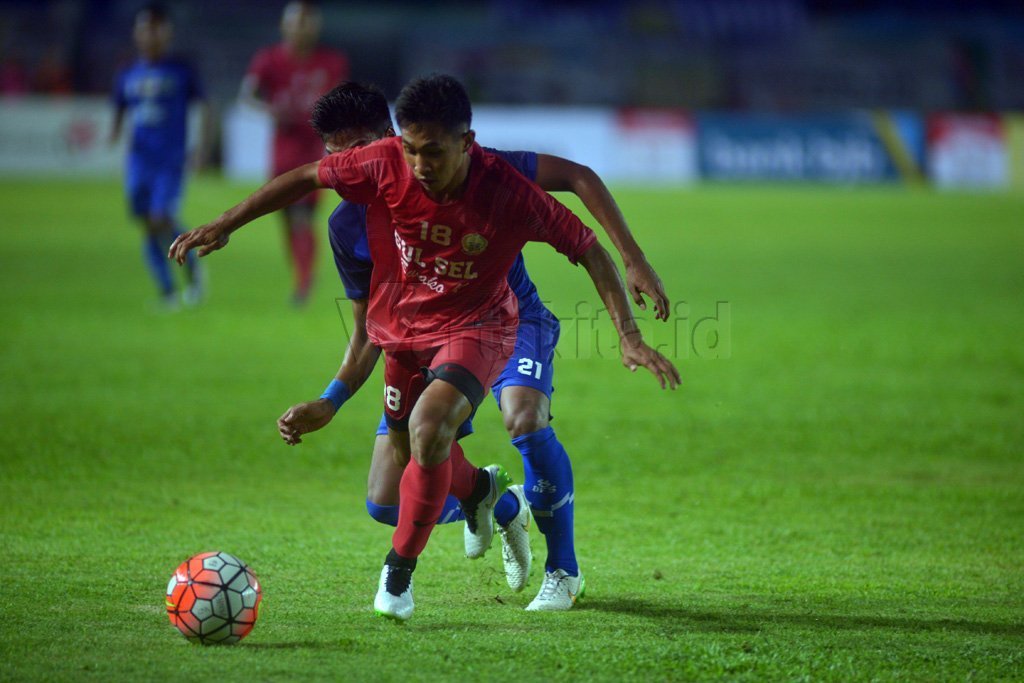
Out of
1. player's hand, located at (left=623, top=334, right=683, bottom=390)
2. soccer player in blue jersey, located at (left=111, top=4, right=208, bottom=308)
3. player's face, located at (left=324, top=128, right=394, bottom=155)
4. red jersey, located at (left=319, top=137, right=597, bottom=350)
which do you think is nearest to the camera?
player's hand, located at (left=623, top=334, right=683, bottom=390)

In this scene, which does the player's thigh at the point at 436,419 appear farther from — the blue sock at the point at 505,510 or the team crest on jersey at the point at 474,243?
the blue sock at the point at 505,510

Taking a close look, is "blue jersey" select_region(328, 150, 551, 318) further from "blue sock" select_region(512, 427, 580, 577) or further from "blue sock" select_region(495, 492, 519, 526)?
"blue sock" select_region(495, 492, 519, 526)

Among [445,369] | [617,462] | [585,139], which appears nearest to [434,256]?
[445,369]

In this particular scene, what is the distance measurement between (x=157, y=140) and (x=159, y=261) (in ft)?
3.71

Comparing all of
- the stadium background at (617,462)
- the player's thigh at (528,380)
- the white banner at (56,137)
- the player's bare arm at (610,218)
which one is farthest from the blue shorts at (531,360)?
the white banner at (56,137)

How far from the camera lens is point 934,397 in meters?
8.76

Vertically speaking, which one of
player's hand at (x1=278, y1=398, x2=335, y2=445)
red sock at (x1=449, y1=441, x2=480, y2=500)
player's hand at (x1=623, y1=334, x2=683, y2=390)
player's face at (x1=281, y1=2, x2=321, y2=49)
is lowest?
red sock at (x1=449, y1=441, x2=480, y2=500)

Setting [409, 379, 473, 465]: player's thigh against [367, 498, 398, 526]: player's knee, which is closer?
[409, 379, 473, 465]: player's thigh

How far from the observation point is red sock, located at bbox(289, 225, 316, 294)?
12234 millimetres

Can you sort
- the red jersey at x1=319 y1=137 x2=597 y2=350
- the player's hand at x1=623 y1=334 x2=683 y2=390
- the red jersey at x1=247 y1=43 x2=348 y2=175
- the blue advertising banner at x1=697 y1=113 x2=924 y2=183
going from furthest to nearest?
Answer: the blue advertising banner at x1=697 y1=113 x2=924 y2=183
the red jersey at x1=247 y1=43 x2=348 y2=175
the red jersey at x1=319 y1=137 x2=597 y2=350
the player's hand at x1=623 y1=334 x2=683 y2=390

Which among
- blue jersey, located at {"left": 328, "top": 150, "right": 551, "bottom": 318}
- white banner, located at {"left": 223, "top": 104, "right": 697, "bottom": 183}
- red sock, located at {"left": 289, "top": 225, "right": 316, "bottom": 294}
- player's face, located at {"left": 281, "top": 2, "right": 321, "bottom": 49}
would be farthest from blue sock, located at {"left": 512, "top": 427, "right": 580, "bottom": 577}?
white banner, located at {"left": 223, "top": 104, "right": 697, "bottom": 183}

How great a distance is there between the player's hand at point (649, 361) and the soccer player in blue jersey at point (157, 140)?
28.8 feet

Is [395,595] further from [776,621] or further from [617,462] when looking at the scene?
[617,462]

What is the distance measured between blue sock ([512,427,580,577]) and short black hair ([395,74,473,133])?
45.4 inches
